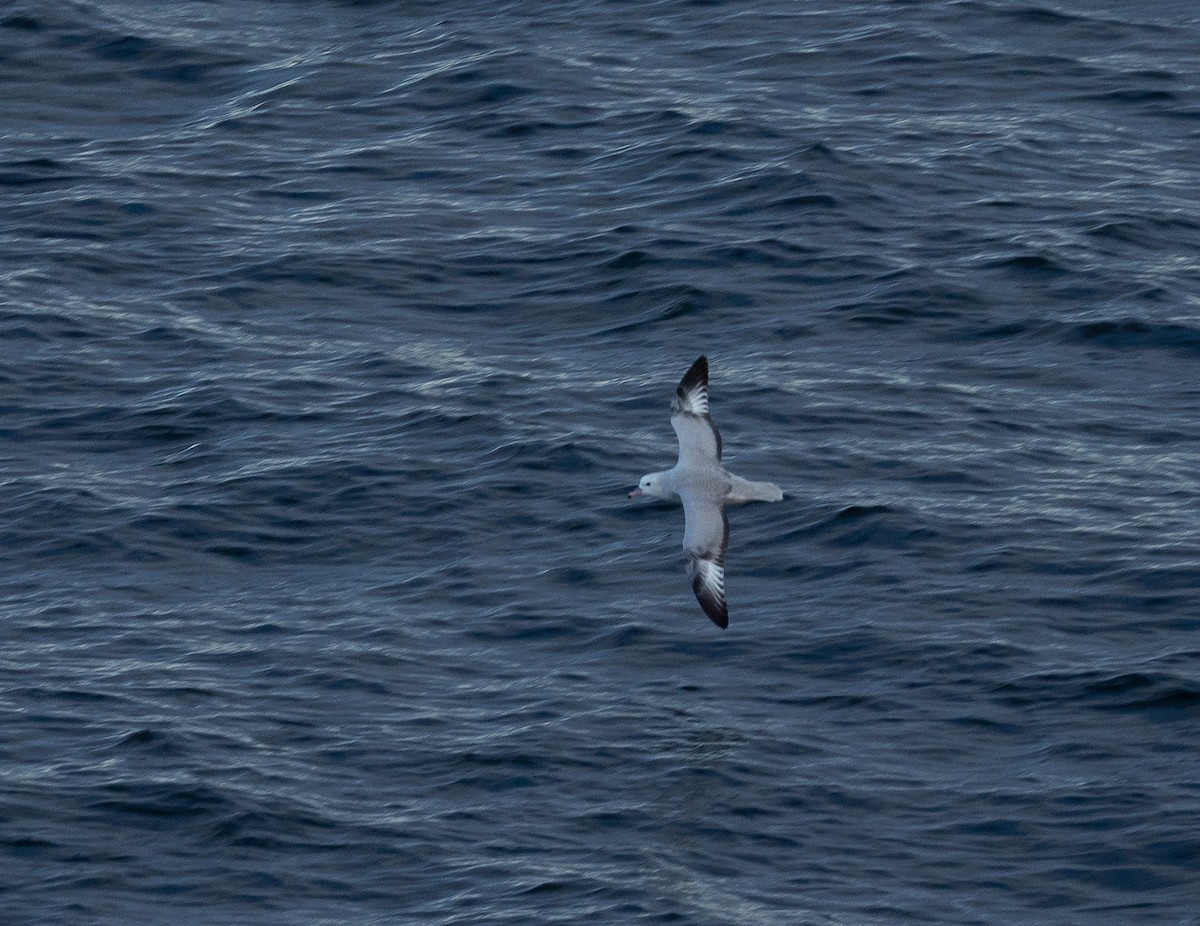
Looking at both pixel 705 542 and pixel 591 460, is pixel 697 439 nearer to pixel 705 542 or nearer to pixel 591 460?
pixel 705 542

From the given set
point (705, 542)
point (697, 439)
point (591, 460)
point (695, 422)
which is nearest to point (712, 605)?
point (705, 542)

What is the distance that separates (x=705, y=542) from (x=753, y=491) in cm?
60

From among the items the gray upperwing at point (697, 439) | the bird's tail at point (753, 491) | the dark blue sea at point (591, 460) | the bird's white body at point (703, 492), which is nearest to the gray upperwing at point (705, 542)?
the bird's white body at point (703, 492)

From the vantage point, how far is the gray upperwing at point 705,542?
18.7m

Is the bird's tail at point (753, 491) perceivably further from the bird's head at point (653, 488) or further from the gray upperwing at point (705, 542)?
the bird's head at point (653, 488)

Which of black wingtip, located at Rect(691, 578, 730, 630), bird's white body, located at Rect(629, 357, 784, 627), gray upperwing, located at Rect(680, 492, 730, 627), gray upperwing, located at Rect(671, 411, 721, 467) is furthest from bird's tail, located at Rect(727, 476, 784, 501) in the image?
black wingtip, located at Rect(691, 578, 730, 630)

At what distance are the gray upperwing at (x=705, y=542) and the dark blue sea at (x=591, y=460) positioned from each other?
0.87 meters

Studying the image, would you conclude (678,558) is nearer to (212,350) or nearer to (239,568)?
(239,568)

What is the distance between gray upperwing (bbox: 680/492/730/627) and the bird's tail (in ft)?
0.63

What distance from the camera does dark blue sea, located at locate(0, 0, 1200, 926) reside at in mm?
16906

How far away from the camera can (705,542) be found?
1889cm

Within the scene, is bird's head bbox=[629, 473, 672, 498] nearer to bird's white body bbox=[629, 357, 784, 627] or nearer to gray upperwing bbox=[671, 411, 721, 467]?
bird's white body bbox=[629, 357, 784, 627]

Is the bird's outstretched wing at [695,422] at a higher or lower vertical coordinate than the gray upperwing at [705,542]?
higher

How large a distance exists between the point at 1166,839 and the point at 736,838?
3249 millimetres
